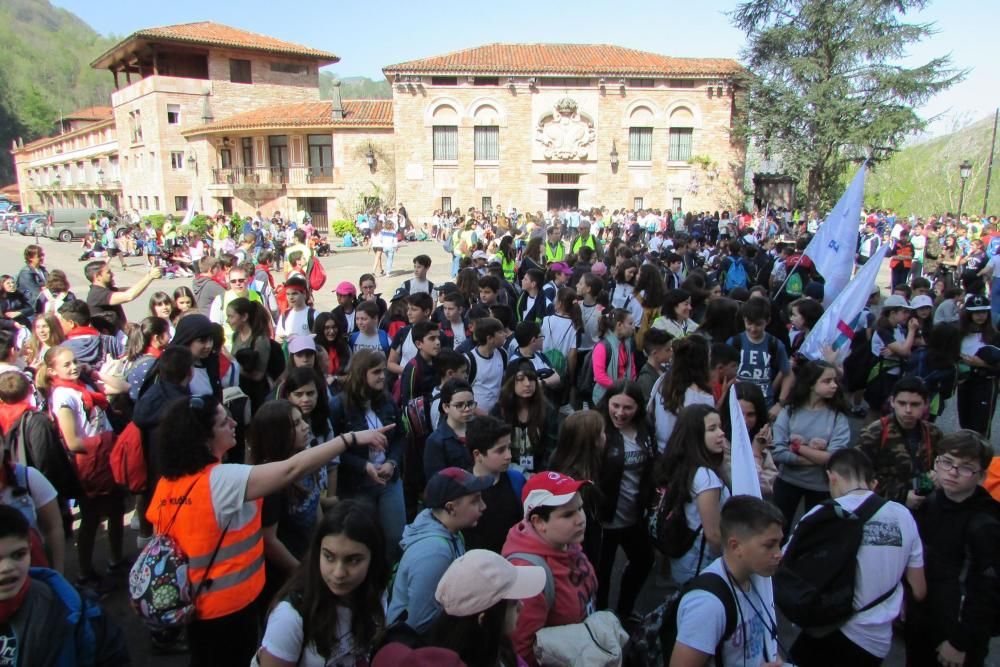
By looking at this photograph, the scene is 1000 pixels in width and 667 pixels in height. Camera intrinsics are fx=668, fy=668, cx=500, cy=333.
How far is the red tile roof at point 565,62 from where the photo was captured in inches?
1233

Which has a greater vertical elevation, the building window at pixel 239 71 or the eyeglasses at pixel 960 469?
the building window at pixel 239 71

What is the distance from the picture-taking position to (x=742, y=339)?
218 inches

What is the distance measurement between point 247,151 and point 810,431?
129 ft

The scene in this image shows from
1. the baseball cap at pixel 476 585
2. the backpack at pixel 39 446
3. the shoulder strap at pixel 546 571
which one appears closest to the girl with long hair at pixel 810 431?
the shoulder strap at pixel 546 571

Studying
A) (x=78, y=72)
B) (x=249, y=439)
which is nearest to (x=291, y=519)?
(x=249, y=439)

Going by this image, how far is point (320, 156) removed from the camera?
36.5 m

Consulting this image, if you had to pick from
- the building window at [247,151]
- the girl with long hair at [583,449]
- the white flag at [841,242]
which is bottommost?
the girl with long hair at [583,449]

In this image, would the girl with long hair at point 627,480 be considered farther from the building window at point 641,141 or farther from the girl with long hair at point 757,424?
the building window at point 641,141

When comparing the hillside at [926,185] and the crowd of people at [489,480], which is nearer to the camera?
the crowd of people at [489,480]

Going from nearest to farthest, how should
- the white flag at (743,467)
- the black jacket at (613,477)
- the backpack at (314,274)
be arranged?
the white flag at (743,467) → the black jacket at (613,477) → the backpack at (314,274)

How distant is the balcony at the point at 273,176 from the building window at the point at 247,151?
1.93ft

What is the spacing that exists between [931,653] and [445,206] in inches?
1239

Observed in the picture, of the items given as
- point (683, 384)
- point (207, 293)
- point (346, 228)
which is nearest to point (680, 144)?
point (346, 228)

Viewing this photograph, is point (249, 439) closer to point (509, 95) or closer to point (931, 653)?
point (931, 653)
